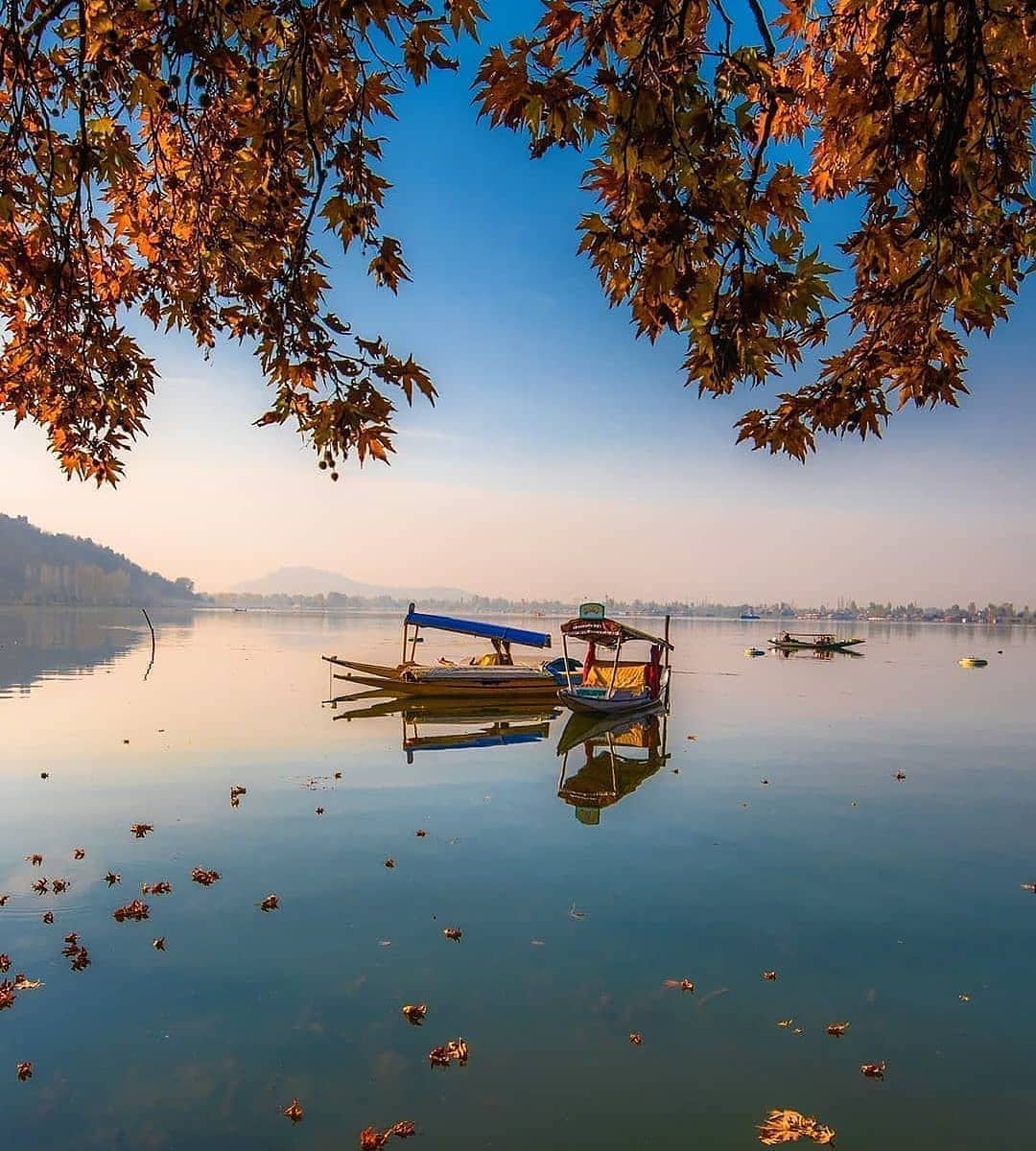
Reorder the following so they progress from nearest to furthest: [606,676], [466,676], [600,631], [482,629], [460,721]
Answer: [600,631], [460,721], [466,676], [606,676], [482,629]

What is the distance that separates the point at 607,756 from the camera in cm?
2730

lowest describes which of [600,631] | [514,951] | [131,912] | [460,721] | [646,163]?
[460,721]

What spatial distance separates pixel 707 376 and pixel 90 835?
17.0m

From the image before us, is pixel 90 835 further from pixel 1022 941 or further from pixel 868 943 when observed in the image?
pixel 1022 941

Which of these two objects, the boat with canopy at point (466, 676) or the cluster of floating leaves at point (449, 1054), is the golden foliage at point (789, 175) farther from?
the boat with canopy at point (466, 676)

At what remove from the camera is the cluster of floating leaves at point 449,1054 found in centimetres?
815

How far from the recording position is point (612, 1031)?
885 cm

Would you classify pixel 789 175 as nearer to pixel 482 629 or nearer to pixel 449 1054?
pixel 449 1054

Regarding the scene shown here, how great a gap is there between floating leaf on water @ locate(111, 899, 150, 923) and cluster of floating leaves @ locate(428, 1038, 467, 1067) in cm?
604

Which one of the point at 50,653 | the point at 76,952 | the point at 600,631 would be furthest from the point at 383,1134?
the point at 50,653

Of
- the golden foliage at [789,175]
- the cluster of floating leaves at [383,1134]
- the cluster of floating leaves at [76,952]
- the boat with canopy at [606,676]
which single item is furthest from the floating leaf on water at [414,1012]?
the boat with canopy at [606,676]

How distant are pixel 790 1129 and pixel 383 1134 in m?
3.94

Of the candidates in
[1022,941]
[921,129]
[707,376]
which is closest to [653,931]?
[1022,941]

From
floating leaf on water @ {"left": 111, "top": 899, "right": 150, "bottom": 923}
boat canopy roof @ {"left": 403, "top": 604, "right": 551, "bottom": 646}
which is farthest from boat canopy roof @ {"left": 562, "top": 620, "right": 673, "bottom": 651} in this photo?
floating leaf on water @ {"left": 111, "top": 899, "right": 150, "bottom": 923}
